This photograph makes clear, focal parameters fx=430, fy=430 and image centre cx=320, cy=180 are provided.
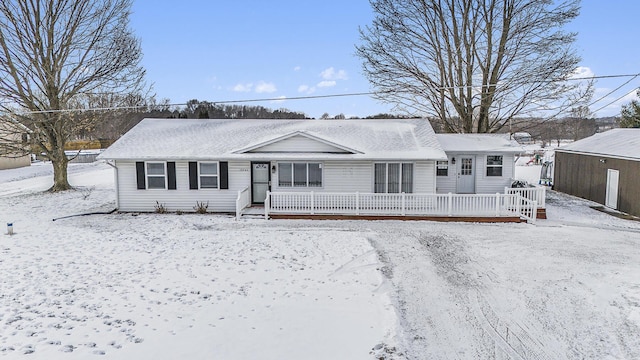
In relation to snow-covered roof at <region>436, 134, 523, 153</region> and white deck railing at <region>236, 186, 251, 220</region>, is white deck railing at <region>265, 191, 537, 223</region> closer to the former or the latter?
white deck railing at <region>236, 186, 251, 220</region>

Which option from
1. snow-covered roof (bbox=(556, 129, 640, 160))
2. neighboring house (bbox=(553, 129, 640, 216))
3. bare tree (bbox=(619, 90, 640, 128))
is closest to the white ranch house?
neighboring house (bbox=(553, 129, 640, 216))

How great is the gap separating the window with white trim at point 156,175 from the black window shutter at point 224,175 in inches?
88.3

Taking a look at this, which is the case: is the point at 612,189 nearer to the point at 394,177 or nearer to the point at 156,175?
the point at 394,177

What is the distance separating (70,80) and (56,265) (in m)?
17.3

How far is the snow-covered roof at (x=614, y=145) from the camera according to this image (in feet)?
58.9

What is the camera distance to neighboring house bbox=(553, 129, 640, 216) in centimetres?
1730

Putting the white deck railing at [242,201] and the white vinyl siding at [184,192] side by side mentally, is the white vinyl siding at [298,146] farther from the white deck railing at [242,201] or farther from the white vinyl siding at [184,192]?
the white deck railing at [242,201]

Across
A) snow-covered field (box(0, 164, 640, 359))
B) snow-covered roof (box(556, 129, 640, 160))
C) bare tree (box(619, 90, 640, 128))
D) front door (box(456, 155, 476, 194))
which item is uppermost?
bare tree (box(619, 90, 640, 128))

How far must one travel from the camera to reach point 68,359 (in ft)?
20.0

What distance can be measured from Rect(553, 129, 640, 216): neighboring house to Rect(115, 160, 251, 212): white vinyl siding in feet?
50.2

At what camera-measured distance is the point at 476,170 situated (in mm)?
18484

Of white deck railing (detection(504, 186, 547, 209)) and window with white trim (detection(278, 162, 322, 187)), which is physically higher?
window with white trim (detection(278, 162, 322, 187))

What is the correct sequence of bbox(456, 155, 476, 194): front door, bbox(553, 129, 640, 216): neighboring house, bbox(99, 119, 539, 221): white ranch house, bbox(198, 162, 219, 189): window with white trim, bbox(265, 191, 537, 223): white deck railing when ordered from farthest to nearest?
bbox(456, 155, 476, 194): front door
bbox(553, 129, 640, 216): neighboring house
bbox(198, 162, 219, 189): window with white trim
bbox(99, 119, 539, 221): white ranch house
bbox(265, 191, 537, 223): white deck railing

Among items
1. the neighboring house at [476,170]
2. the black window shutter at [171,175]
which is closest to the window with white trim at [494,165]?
the neighboring house at [476,170]
